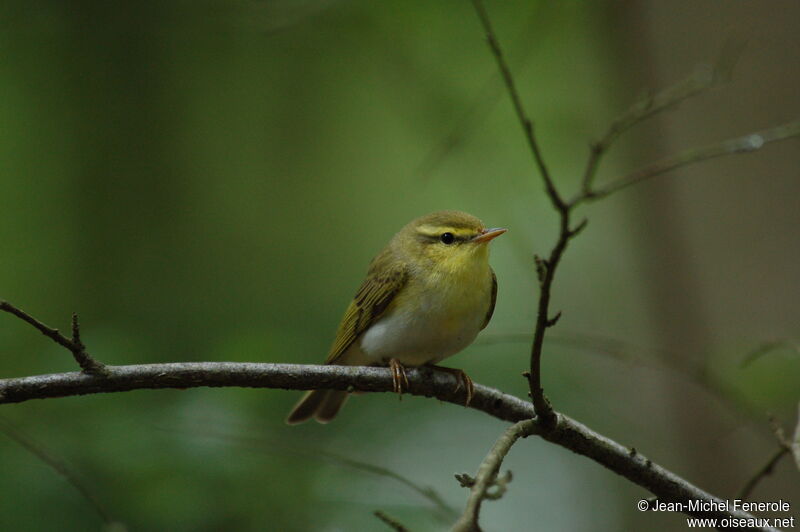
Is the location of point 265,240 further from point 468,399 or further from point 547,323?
point 547,323

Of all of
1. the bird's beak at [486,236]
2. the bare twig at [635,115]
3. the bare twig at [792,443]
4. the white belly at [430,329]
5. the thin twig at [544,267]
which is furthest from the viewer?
the bird's beak at [486,236]

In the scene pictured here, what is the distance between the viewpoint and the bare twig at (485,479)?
1861 mm

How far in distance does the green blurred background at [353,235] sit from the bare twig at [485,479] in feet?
5.88

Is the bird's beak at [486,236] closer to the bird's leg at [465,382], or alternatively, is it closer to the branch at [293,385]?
the bird's leg at [465,382]

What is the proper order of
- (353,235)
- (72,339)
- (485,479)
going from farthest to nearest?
(353,235) → (72,339) → (485,479)

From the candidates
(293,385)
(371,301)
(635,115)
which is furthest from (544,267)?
(371,301)

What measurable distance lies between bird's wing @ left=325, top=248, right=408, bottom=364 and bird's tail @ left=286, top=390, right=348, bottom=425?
0.67 ft

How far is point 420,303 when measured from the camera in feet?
14.0

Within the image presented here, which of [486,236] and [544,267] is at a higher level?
[544,267]

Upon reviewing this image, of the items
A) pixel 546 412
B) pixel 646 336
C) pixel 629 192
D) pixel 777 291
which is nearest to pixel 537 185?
pixel 629 192

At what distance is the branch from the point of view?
272 cm

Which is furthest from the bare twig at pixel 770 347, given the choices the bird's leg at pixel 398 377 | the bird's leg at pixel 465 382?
the bird's leg at pixel 398 377

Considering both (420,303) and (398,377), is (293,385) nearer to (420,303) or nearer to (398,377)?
(398,377)

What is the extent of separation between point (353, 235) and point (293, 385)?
Result: 5.39 metres
